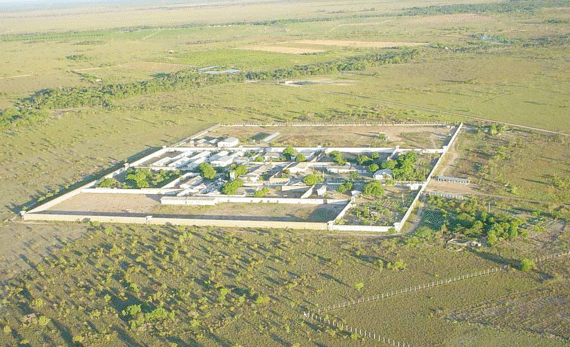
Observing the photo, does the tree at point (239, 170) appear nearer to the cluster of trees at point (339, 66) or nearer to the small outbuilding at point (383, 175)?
the small outbuilding at point (383, 175)

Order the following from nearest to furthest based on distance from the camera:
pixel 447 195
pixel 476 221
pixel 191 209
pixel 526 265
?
1. pixel 526 265
2. pixel 476 221
3. pixel 447 195
4. pixel 191 209

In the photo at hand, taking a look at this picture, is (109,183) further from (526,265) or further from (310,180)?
(526,265)

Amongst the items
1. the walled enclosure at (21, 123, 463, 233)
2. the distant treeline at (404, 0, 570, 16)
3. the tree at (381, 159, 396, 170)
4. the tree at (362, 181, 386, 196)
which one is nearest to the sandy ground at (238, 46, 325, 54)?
the walled enclosure at (21, 123, 463, 233)

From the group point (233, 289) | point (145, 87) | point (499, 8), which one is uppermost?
point (233, 289)

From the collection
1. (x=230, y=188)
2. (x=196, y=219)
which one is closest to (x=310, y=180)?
(x=230, y=188)

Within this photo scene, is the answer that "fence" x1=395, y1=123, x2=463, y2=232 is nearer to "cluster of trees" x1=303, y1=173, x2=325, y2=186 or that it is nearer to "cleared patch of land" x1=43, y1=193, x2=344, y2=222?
"cleared patch of land" x1=43, y1=193, x2=344, y2=222

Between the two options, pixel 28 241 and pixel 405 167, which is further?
pixel 405 167

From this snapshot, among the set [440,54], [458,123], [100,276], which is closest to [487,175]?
[458,123]
